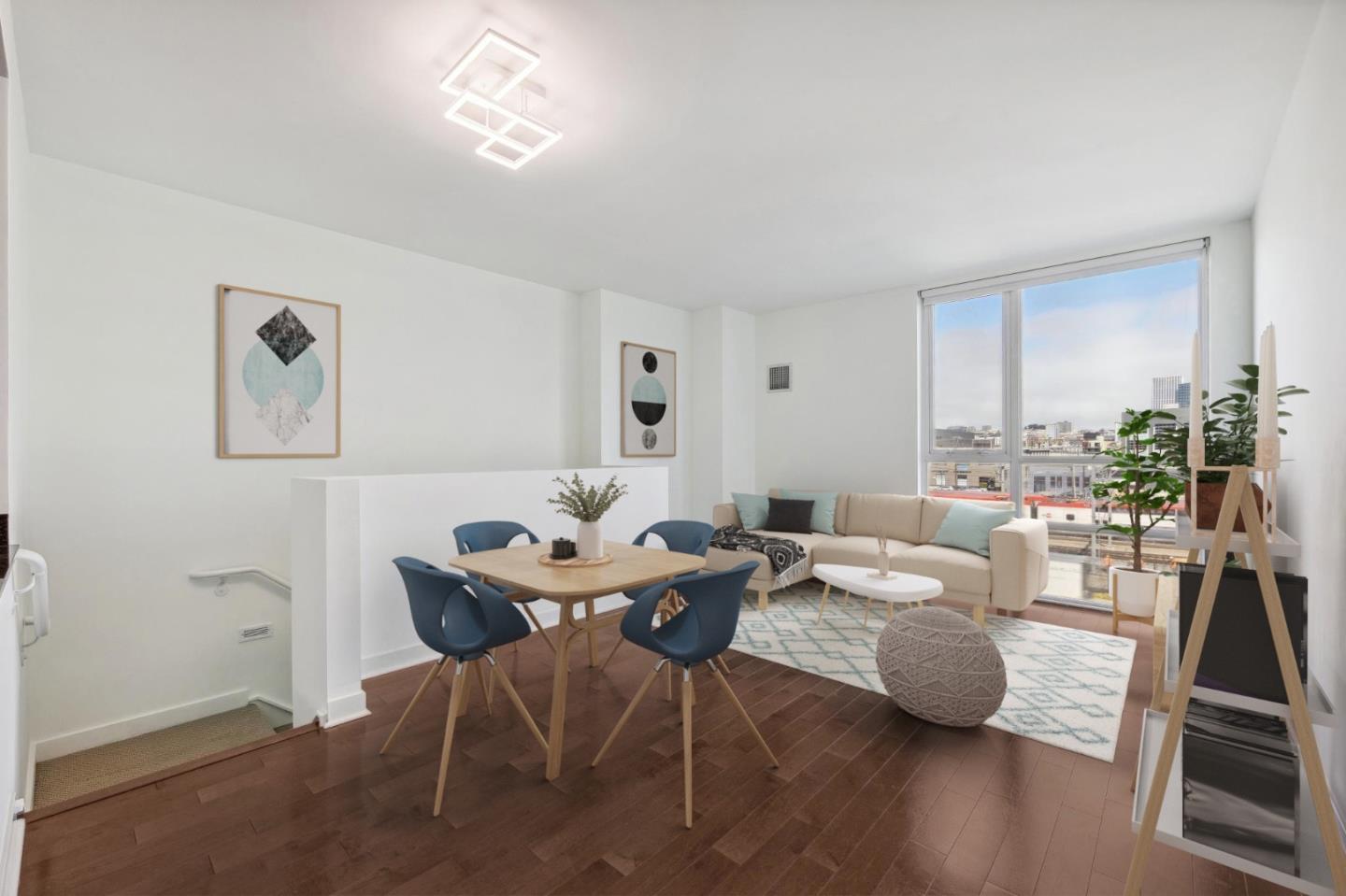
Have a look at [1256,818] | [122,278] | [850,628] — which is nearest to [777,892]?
[1256,818]

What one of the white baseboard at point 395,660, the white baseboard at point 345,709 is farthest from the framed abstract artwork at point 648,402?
the white baseboard at point 345,709

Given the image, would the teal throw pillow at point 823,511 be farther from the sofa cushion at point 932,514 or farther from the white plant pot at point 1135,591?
the white plant pot at point 1135,591

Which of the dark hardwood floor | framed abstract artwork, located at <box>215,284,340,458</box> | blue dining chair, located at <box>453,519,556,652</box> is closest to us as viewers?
the dark hardwood floor

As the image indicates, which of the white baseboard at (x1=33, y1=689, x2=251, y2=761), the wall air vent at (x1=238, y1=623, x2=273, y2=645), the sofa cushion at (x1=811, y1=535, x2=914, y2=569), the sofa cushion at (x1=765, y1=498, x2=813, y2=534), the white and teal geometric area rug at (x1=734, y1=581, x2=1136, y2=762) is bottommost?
the white baseboard at (x1=33, y1=689, x2=251, y2=761)

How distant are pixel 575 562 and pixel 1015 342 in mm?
4579

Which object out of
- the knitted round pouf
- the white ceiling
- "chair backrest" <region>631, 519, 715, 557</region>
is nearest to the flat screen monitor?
the knitted round pouf

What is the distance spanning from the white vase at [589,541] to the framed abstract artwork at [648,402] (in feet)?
9.80

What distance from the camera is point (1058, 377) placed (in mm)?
5121

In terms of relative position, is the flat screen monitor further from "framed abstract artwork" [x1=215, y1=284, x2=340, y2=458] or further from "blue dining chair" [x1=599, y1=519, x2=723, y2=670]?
"framed abstract artwork" [x1=215, y1=284, x2=340, y2=458]

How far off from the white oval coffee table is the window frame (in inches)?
74.3

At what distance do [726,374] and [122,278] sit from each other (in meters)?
4.94

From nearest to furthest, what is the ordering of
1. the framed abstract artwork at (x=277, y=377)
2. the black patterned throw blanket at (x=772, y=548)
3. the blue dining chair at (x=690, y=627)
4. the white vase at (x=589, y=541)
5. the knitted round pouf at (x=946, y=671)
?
the blue dining chair at (x=690, y=627)
the knitted round pouf at (x=946, y=671)
the white vase at (x=589, y=541)
the framed abstract artwork at (x=277, y=377)
the black patterned throw blanket at (x=772, y=548)

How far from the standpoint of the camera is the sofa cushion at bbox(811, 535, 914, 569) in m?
4.89

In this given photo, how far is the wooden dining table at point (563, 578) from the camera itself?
7.95 ft
